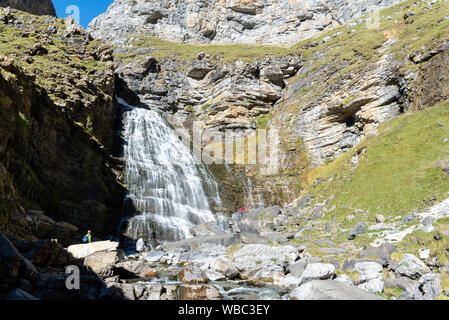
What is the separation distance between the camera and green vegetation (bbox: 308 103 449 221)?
49.5ft

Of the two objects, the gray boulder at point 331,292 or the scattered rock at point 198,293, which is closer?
the gray boulder at point 331,292

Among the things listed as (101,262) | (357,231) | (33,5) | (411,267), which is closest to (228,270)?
(101,262)

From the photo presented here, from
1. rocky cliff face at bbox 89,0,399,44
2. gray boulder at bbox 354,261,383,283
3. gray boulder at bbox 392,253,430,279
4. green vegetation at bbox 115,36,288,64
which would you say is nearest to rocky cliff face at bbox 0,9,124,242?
gray boulder at bbox 354,261,383,283

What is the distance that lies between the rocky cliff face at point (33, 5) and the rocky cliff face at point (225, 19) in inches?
474

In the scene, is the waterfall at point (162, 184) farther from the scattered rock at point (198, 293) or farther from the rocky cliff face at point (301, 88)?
the scattered rock at point (198, 293)

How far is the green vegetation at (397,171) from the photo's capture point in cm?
1510

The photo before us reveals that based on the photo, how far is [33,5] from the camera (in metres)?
62.3

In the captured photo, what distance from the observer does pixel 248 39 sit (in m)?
75.2

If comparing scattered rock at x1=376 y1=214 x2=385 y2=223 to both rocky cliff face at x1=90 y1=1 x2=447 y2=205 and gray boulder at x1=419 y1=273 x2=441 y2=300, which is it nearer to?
gray boulder at x1=419 y1=273 x2=441 y2=300

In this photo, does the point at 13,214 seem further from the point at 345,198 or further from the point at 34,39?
the point at 34,39

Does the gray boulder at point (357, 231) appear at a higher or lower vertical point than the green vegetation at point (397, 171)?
lower

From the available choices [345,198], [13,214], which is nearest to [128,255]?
[13,214]

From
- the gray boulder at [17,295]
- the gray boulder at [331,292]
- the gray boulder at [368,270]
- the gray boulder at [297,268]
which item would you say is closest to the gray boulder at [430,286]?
the gray boulder at [331,292]

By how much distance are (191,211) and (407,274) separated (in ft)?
59.8
